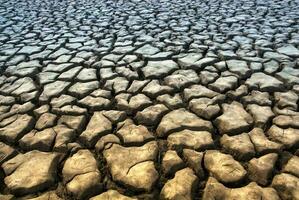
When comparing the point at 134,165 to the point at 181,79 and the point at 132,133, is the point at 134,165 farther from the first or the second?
the point at 181,79

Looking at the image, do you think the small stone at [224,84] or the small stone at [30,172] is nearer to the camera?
the small stone at [30,172]

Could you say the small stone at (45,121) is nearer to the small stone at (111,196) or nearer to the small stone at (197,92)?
the small stone at (111,196)

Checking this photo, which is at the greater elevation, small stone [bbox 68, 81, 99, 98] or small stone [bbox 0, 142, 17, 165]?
small stone [bbox 0, 142, 17, 165]

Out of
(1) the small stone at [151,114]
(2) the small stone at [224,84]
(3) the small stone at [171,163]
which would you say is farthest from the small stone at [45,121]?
(2) the small stone at [224,84]

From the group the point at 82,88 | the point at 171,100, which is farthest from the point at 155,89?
the point at 82,88

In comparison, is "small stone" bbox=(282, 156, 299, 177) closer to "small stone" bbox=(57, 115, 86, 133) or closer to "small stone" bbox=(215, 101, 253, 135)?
"small stone" bbox=(215, 101, 253, 135)

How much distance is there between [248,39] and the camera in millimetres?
3680

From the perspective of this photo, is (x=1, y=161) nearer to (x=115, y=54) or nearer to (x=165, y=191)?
(x=165, y=191)

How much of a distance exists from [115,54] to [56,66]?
60 cm

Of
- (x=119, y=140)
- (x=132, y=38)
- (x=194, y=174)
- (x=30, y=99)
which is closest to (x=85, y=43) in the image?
(x=132, y=38)

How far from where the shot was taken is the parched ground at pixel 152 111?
66.2 inches

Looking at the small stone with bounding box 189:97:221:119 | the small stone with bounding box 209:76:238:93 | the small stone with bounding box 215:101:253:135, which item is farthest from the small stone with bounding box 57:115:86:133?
the small stone with bounding box 209:76:238:93

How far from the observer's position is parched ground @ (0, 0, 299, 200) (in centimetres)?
168

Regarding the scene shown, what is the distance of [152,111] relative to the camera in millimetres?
2303
